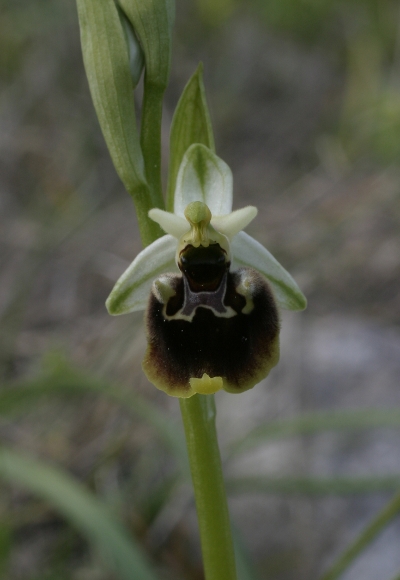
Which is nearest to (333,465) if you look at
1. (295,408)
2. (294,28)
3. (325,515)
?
(325,515)

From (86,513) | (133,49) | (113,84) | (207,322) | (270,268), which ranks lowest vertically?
(86,513)

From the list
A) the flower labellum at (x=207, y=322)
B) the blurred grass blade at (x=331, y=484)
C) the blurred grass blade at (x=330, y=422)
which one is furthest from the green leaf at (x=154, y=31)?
the blurred grass blade at (x=331, y=484)

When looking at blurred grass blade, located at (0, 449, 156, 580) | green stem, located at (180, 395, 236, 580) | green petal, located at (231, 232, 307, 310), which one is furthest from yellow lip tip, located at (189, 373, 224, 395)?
blurred grass blade, located at (0, 449, 156, 580)

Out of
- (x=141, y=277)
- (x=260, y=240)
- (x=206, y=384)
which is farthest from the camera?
(x=260, y=240)

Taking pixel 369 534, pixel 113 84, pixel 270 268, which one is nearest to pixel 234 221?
pixel 270 268

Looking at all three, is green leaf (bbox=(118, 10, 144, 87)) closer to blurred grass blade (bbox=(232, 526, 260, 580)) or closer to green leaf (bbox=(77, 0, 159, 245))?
green leaf (bbox=(77, 0, 159, 245))

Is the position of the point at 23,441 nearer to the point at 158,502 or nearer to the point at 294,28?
the point at 158,502

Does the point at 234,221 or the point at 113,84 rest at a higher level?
the point at 113,84

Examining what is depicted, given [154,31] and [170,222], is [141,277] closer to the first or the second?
[170,222]
